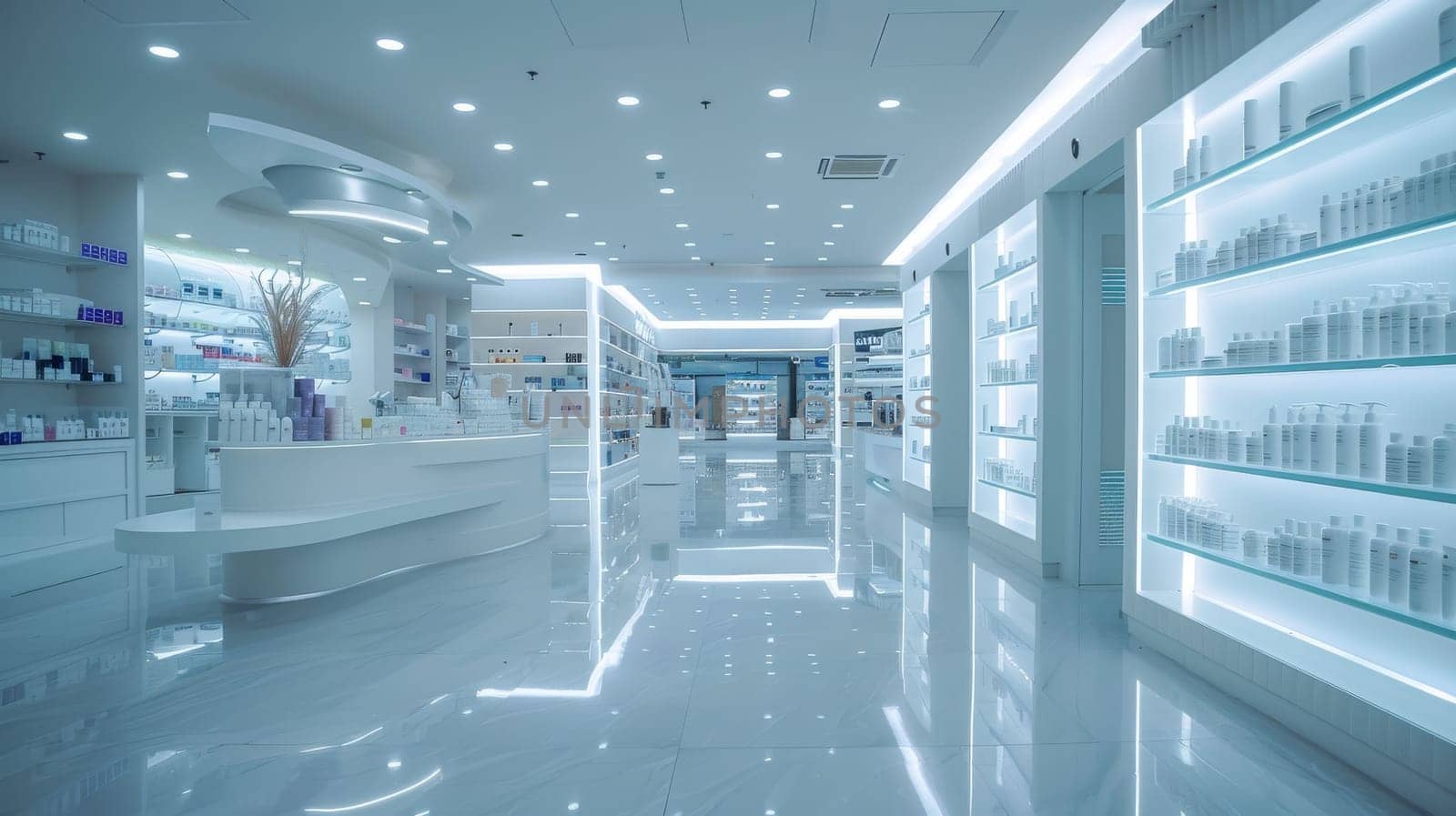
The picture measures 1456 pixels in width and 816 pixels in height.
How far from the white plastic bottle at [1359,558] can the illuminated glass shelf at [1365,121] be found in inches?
53.3

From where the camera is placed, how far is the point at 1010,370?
6.23 metres

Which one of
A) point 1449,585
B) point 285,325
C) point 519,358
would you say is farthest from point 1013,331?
point 519,358

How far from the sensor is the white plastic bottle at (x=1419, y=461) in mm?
2385

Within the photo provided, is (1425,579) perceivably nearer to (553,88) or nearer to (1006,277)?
(1006,277)

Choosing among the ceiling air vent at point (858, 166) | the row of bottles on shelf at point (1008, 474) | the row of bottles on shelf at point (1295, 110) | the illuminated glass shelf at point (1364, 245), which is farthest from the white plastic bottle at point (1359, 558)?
the ceiling air vent at point (858, 166)

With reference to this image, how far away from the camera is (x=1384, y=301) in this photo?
262 cm

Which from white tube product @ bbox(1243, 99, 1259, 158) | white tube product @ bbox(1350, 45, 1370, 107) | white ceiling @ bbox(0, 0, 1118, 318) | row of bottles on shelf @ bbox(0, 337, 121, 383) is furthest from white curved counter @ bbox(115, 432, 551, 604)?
white tube product @ bbox(1350, 45, 1370, 107)

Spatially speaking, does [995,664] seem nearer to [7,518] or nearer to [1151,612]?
[1151,612]

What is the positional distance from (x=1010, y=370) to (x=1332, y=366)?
11.4 feet

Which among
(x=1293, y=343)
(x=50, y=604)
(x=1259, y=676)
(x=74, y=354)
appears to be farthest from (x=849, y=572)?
(x=74, y=354)

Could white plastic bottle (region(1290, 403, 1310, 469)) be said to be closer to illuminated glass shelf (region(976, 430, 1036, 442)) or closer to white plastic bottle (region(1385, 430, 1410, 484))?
white plastic bottle (region(1385, 430, 1410, 484))

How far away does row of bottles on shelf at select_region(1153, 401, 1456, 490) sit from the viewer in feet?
7.82

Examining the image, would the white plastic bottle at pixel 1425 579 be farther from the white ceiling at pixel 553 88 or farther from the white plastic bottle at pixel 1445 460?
the white ceiling at pixel 553 88

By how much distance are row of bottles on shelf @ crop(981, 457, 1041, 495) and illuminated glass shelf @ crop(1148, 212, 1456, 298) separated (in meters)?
2.42
